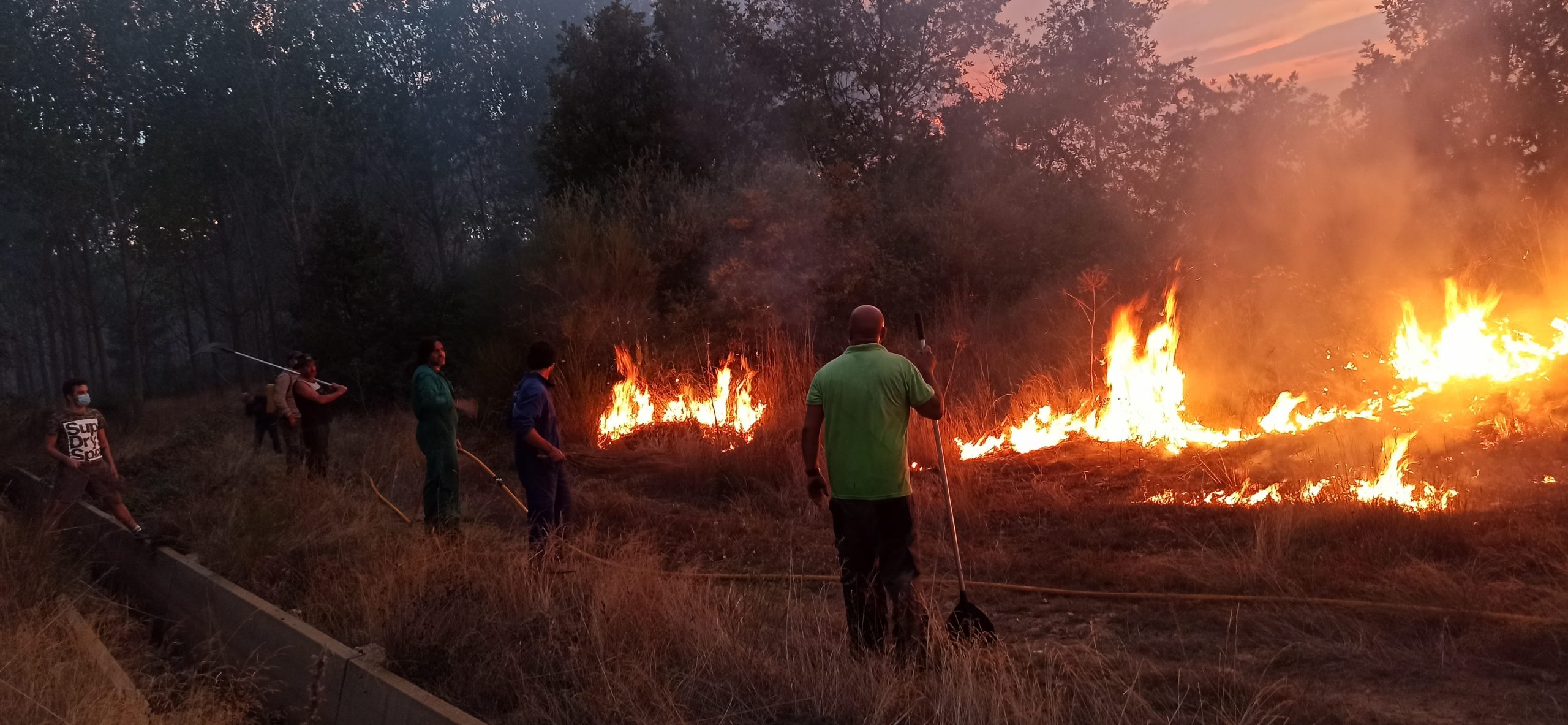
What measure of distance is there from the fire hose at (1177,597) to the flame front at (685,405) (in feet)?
18.0

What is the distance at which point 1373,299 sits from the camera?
1214 centimetres

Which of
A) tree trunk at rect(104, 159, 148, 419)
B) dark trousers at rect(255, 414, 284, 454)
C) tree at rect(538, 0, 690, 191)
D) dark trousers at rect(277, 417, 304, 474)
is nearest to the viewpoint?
dark trousers at rect(277, 417, 304, 474)

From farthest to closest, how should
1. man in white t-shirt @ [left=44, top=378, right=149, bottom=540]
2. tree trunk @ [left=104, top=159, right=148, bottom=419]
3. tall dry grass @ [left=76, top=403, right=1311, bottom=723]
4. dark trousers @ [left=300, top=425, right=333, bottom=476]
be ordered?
1. tree trunk @ [left=104, top=159, right=148, bottom=419]
2. dark trousers @ [left=300, top=425, right=333, bottom=476]
3. man in white t-shirt @ [left=44, top=378, right=149, bottom=540]
4. tall dry grass @ [left=76, top=403, right=1311, bottom=723]

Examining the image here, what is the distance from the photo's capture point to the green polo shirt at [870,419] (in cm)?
513

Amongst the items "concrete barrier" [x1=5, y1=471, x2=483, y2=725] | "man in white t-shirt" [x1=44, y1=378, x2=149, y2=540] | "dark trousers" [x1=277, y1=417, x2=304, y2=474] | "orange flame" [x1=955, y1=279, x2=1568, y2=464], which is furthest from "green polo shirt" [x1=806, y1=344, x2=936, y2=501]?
"dark trousers" [x1=277, y1=417, x2=304, y2=474]

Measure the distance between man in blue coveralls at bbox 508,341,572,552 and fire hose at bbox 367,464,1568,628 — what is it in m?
0.35

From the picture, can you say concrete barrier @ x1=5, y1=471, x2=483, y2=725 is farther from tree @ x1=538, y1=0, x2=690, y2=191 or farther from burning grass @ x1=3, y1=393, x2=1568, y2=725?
tree @ x1=538, y1=0, x2=690, y2=191

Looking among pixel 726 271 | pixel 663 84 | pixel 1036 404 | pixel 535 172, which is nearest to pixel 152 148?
pixel 535 172

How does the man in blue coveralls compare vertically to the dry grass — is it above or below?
above

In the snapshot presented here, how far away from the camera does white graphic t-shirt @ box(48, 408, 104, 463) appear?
939cm

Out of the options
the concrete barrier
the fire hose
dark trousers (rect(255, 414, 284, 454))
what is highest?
dark trousers (rect(255, 414, 284, 454))

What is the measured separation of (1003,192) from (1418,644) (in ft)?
48.6

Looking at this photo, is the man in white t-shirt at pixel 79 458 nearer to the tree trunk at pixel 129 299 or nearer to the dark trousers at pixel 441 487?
the dark trousers at pixel 441 487

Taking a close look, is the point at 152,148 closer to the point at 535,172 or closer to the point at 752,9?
the point at 535,172
